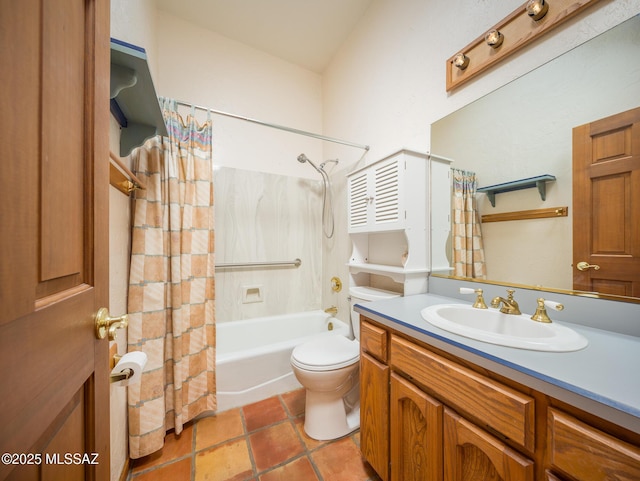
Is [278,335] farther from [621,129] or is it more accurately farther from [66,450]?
[621,129]

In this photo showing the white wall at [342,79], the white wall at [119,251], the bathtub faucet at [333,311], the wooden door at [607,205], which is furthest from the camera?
the bathtub faucet at [333,311]

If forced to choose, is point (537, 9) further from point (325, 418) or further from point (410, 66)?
point (325, 418)

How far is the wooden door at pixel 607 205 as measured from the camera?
2.50ft

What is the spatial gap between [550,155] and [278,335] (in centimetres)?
220

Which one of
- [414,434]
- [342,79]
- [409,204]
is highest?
[342,79]

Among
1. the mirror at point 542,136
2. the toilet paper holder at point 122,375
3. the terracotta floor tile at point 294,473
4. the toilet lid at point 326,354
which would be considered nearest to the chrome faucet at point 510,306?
the mirror at point 542,136

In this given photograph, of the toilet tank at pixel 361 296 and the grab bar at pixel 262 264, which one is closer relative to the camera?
the toilet tank at pixel 361 296

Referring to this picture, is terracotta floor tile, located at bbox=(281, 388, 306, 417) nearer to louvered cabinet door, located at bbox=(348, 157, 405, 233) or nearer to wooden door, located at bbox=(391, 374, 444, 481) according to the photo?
wooden door, located at bbox=(391, 374, 444, 481)

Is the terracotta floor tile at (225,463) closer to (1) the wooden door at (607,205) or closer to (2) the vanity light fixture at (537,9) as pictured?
(1) the wooden door at (607,205)

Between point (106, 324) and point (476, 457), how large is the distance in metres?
1.05

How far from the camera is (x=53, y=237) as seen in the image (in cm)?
38

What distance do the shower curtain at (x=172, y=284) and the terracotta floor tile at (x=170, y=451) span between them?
0.06 meters

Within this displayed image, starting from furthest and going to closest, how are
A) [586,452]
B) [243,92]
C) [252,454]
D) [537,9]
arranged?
1. [243,92]
2. [252,454]
3. [537,9]
4. [586,452]

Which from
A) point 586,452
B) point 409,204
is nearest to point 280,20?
point 409,204
